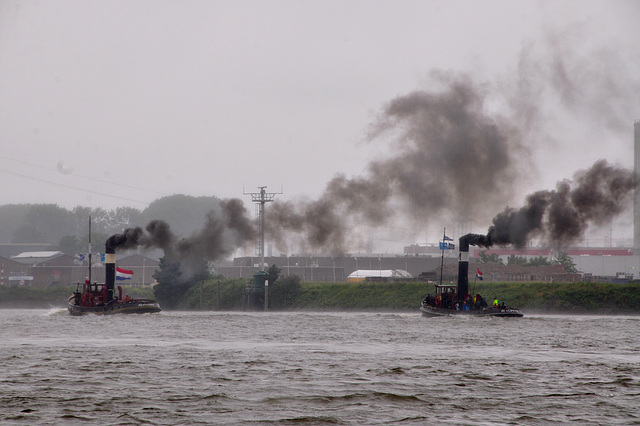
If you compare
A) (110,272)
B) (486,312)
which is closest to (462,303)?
(486,312)

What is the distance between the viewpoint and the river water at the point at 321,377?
24.6m

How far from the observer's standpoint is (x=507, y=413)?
24.8 metres

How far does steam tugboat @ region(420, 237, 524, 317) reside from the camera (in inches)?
2837

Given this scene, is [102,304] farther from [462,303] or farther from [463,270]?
[463,270]

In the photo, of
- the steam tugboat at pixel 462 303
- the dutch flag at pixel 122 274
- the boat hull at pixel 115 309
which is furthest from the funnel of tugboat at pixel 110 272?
the steam tugboat at pixel 462 303

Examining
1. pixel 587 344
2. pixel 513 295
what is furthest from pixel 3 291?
pixel 587 344

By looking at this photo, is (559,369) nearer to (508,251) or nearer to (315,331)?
(315,331)

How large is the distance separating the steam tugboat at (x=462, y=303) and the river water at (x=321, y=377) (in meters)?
16.0

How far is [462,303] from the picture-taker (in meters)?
→ 73.7

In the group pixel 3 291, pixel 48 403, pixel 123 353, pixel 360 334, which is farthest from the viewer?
pixel 3 291

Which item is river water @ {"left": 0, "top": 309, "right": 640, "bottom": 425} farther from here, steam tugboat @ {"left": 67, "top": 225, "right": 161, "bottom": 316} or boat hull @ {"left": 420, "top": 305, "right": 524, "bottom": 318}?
steam tugboat @ {"left": 67, "top": 225, "right": 161, "bottom": 316}

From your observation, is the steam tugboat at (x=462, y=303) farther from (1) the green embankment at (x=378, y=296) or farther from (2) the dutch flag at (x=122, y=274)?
(2) the dutch flag at (x=122, y=274)

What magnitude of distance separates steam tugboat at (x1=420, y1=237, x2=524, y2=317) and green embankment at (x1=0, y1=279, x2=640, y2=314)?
5814 millimetres

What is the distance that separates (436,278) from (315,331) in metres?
60.2
